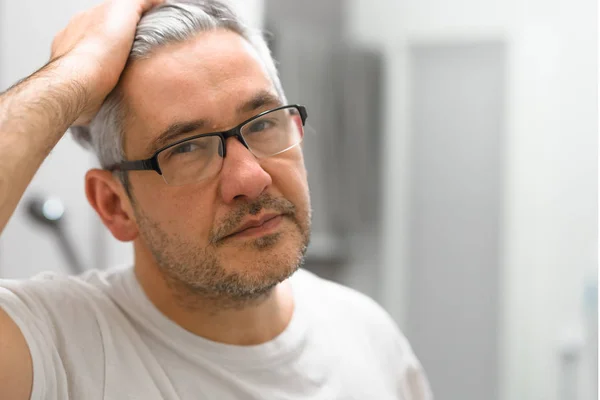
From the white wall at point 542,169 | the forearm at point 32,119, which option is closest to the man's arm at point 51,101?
the forearm at point 32,119

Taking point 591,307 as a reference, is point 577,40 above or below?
above

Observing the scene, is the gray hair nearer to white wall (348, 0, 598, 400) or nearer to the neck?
the neck

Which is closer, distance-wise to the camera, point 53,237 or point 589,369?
→ point 53,237

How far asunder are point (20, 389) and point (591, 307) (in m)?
1.75

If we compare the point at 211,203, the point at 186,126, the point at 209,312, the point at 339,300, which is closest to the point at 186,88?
the point at 186,126

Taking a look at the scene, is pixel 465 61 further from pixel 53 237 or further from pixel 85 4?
pixel 53 237

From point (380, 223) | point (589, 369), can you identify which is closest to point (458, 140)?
point (380, 223)

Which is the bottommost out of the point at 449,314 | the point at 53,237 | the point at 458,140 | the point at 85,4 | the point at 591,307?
the point at 449,314

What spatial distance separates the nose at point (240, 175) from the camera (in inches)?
34.6

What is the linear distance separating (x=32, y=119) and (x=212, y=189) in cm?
26

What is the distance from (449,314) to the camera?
7.70 feet

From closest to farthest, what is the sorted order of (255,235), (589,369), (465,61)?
(255,235), (589,369), (465,61)

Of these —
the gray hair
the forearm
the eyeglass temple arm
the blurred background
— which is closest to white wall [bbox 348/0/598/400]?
the blurred background

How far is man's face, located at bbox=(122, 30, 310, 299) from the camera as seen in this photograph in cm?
89
